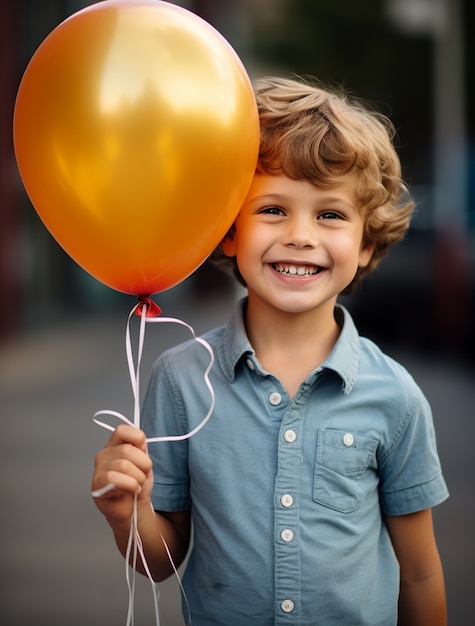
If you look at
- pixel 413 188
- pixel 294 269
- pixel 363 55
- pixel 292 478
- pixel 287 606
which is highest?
pixel 363 55

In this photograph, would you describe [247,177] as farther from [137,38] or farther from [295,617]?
[295,617]

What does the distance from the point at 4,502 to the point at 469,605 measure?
2.17m

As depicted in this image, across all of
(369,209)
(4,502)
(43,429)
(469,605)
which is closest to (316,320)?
(369,209)

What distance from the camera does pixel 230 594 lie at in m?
1.74

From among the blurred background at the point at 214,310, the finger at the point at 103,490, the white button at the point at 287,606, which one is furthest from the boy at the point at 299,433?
the blurred background at the point at 214,310

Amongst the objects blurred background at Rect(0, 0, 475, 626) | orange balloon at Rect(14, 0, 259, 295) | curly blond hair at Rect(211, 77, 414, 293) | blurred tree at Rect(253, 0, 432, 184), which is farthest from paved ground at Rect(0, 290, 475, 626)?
blurred tree at Rect(253, 0, 432, 184)

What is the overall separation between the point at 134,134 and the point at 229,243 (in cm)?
38

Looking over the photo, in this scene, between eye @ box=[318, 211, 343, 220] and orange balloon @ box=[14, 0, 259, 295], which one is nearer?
orange balloon @ box=[14, 0, 259, 295]

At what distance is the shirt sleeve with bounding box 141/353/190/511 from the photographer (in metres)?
1.81

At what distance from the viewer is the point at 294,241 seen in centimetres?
168

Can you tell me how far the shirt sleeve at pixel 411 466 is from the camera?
1.78m

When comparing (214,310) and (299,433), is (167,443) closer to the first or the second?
(299,433)

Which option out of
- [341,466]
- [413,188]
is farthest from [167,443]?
[413,188]

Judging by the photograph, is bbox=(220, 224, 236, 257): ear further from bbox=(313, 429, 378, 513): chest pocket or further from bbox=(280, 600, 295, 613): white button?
bbox=(280, 600, 295, 613): white button
